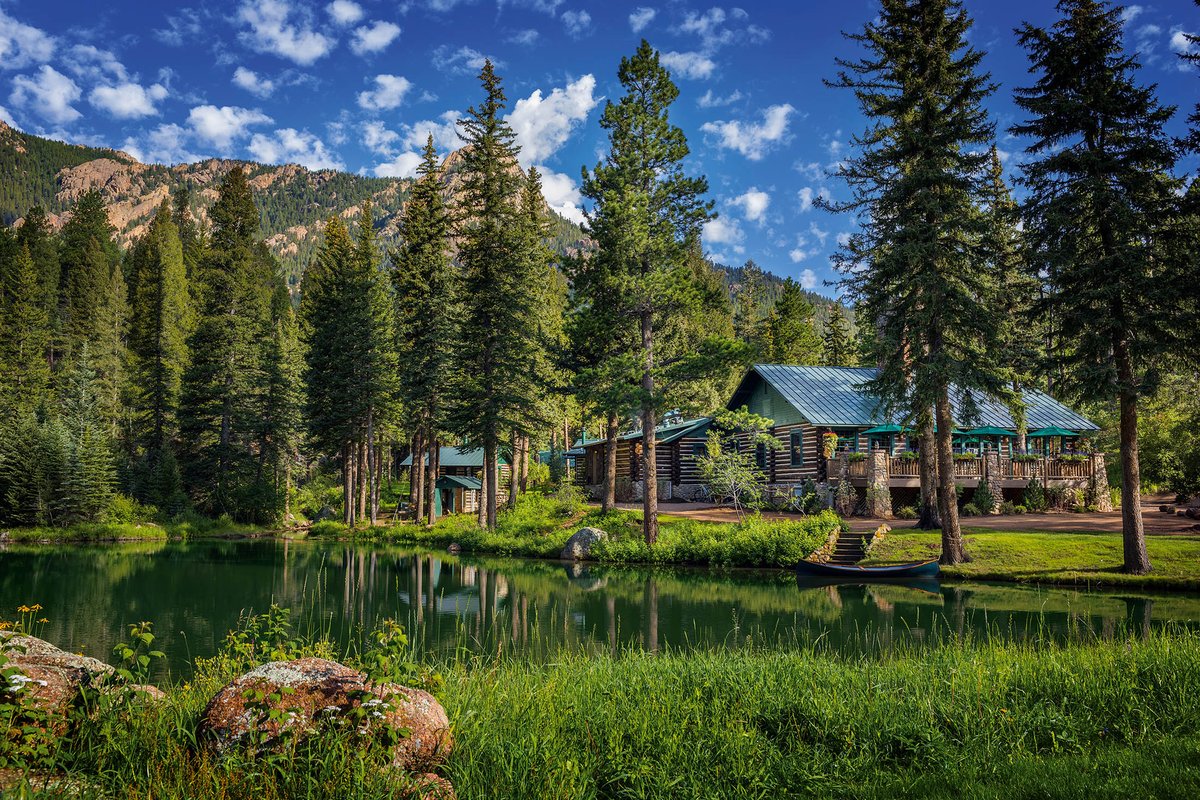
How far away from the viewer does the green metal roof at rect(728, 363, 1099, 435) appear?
116ft

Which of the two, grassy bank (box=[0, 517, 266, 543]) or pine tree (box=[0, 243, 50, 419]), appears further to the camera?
pine tree (box=[0, 243, 50, 419])

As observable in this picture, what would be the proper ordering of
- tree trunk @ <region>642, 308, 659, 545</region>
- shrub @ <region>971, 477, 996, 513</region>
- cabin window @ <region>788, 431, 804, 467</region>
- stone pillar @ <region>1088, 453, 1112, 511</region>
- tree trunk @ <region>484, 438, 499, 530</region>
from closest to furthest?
tree trunk @ <region>642, 308, 659, 545</region> < shrub @ <region>971, 477, 996, 513</region> < stone pillar @ <region>1088, 453, 1112, 511</region> < tree trunk @ <region>484, 438, 499, 530</region> < cabin window @ <region>788, 431, 804, 467</region>

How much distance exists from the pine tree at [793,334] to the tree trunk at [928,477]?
36360 mm

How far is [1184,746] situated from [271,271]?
99.1 meters

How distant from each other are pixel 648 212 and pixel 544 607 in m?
17.8

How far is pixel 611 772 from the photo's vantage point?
592cm

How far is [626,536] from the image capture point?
30.5 m

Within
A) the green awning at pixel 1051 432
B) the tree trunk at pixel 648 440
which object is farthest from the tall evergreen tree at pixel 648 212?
the green awning at pixel 1051 432

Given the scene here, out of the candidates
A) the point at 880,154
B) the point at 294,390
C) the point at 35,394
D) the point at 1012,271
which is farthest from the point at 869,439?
the point at 35,394

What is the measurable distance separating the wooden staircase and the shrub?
10576mm

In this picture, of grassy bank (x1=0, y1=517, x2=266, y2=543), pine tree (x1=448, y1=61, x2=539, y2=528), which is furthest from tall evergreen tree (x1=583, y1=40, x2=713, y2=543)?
grassy bank (x1=0, y1=517, x2=266, y2=543)

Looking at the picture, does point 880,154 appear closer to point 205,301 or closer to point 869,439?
point 869,439

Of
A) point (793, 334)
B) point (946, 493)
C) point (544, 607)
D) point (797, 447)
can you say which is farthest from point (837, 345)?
point (544, 607)

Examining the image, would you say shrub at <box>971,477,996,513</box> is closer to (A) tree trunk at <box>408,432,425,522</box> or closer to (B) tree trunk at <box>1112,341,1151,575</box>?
(B) tree trunk at <box>1112,341,1151,575</box>
